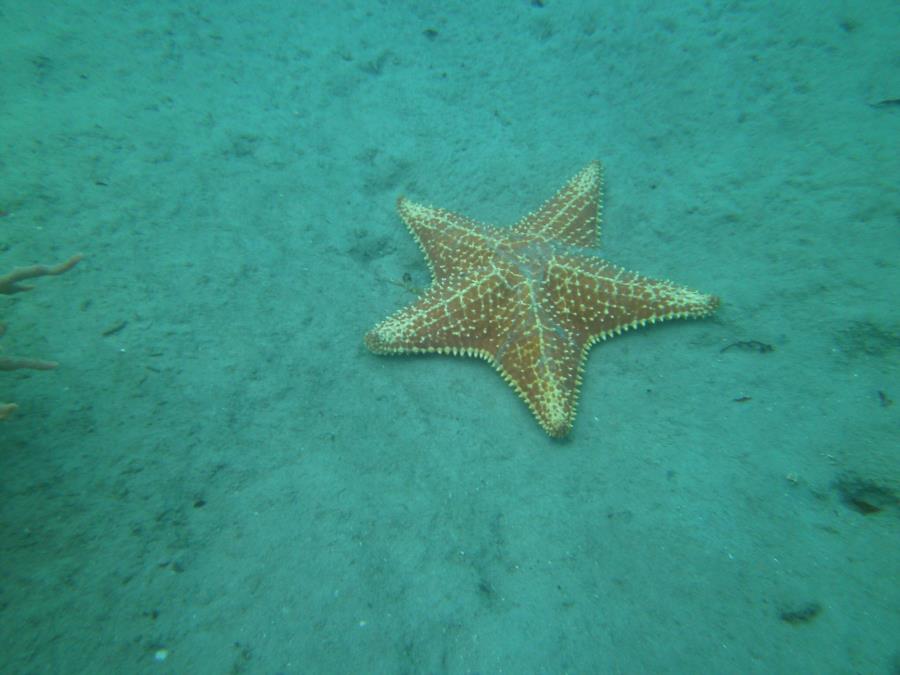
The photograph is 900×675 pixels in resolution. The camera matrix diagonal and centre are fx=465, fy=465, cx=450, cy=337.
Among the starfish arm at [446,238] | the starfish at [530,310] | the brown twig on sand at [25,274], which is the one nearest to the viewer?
the brown twig on sand at [25,274]

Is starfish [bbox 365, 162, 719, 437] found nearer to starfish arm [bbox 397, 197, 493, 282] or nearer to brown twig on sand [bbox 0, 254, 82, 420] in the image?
starfish arm [bbox 397, 197, 493, 282]

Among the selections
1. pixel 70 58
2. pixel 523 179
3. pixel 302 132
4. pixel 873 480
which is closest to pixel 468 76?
pixel 523 179

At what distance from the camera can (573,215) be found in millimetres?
5270

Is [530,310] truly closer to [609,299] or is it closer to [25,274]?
[609,299]

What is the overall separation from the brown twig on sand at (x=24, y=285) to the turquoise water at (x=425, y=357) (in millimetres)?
224

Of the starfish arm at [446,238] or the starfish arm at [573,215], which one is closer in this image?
the starfish arm at [446,238]

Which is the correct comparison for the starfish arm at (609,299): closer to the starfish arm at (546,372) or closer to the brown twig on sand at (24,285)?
the starfish arm at (546,372)

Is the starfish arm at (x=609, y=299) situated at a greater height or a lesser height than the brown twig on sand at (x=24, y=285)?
greater

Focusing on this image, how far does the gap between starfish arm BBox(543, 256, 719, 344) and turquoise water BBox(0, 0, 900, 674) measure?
31 centimetres

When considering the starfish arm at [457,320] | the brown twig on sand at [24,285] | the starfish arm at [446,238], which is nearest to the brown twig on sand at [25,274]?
the brown twig on sand at [24,285]

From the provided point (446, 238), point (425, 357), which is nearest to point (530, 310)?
point (425, 357)

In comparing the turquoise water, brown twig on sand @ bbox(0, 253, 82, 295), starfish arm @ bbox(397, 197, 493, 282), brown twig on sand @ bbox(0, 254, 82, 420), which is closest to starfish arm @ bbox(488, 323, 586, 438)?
the turquoise water

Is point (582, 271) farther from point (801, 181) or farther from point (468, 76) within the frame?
point (468, 76)

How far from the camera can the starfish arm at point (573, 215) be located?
16.9ft
